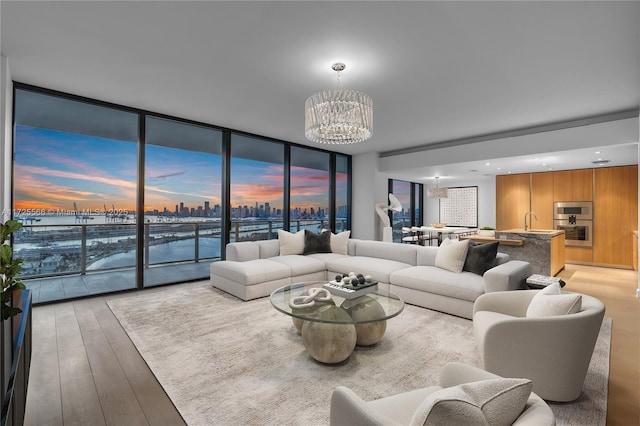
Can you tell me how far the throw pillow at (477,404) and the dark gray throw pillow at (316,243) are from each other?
4570mm

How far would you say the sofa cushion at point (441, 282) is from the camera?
3.53 metres

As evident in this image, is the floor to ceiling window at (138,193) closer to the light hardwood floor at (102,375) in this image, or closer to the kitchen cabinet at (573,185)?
the light hardwood floor at (102,375)

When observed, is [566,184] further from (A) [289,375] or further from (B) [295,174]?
(A) [289,375]

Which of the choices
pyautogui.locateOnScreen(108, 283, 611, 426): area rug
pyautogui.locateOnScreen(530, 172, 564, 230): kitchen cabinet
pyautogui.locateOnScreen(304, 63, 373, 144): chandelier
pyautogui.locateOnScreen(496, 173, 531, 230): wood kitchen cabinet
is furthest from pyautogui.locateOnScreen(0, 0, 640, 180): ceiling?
pyautogui.locateOnScreen(496, 173, 531, 230): wood kitchen cabinet

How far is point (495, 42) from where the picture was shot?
108 inches

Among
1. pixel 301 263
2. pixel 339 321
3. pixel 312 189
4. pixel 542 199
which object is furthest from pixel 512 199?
pixel 339 321

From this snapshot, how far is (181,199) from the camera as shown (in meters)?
7.22

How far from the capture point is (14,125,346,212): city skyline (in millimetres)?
5336

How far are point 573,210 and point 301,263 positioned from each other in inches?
266

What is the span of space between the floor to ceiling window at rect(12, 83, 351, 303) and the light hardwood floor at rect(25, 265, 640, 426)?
137 cm

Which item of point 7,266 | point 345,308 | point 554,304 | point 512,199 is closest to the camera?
point 7,266

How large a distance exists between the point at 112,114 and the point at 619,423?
252 inches

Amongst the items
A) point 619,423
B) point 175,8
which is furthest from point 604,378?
point 175,8

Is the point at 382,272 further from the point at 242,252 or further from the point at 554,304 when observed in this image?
the point at 554,304
